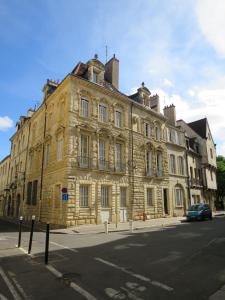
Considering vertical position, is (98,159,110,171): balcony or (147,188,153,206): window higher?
(98,159,110,171): balcony

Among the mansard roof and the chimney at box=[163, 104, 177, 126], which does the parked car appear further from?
the mansard roof

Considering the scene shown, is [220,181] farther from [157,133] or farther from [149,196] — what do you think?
[149,196]

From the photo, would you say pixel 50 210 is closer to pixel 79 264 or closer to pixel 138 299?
pixel 79 264

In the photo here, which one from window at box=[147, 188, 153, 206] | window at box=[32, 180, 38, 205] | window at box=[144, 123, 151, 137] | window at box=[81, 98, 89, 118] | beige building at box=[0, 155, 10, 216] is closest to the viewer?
window at box=[81, 98, 89, 118]

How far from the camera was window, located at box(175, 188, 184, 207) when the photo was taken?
90.5ft

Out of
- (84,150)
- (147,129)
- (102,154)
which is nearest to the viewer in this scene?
(84,150)

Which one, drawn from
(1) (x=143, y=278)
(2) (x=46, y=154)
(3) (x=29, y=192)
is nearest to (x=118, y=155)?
(2) (x=46, y=154)

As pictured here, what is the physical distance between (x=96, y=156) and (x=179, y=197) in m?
13.4

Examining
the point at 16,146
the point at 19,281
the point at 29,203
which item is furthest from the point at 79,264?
the point at 16,146

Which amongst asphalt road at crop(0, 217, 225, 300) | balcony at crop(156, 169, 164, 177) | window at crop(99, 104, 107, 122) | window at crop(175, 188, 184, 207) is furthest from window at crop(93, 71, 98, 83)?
asphalt road at crop(0, 217, 225, 300)

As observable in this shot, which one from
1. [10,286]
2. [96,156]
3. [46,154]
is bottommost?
[10,286]

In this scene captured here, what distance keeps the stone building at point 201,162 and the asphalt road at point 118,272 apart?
77.4 ft

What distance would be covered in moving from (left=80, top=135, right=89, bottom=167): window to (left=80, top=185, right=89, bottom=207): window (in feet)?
5.45

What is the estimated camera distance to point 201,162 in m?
34.7
